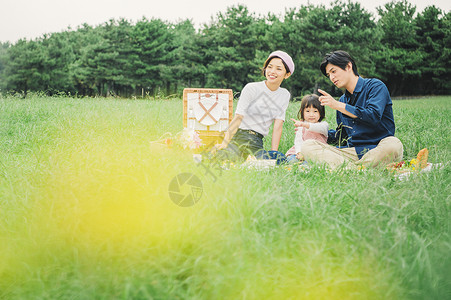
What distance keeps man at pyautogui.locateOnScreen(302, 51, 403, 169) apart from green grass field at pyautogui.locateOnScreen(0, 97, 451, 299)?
1054mm

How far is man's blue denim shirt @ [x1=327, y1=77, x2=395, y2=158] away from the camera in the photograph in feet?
11.2

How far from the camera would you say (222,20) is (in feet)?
106

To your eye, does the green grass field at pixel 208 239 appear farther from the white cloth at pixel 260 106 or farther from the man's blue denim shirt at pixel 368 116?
the white cloth at pixel 260 106

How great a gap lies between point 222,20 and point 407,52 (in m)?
16.2

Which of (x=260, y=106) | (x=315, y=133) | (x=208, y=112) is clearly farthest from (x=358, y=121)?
(x=208, y=112)

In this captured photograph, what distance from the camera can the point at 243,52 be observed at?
30109mm

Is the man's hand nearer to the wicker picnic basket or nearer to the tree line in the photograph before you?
the wicker picnic basket

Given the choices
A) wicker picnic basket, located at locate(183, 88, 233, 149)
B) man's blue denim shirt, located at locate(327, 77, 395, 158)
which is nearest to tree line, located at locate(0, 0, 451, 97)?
wicker picnic basket, located at locate(183, 88, 233, 149)

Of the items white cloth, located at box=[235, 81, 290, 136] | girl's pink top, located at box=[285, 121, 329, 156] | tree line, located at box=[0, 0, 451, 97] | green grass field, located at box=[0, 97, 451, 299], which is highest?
tree line, located at box=[0, 0, 451, 97]

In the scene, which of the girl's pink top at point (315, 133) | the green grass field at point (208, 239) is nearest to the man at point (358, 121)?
the girl's pink top at point (315, 133)

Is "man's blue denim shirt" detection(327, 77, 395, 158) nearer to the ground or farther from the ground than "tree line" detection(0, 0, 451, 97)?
nearer to the ground

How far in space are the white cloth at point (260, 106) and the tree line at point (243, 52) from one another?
19824mm

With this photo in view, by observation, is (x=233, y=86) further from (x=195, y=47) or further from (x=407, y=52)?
(x=407, y=52)

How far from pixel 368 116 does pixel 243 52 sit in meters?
27.9
